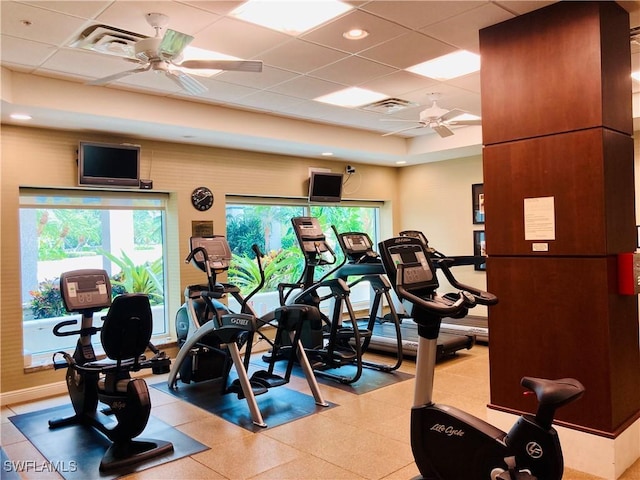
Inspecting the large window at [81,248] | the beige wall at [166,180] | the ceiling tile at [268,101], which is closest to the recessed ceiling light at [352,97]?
the ceiling tile at [268,101]

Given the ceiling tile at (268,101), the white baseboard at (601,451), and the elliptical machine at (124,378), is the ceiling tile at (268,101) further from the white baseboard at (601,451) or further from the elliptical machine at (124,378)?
the white baseboard at (601,451)

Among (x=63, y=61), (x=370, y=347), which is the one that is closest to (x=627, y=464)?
(x=370, y=347)

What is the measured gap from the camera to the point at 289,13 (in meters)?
3.51

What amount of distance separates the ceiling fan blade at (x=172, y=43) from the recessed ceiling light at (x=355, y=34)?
1.23 m

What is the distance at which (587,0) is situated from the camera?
3172 millimetres

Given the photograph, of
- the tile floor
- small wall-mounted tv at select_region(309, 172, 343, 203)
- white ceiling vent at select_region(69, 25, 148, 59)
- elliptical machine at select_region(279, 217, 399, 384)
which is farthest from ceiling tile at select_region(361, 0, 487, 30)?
small wall-mounted tv at select_region(309, 172, 343, 203)

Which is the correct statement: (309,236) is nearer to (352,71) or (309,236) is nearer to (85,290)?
(352,71)

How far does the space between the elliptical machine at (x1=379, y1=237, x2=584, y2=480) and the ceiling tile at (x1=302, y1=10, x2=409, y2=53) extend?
1.82 meters

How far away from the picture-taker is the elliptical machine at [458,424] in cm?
224

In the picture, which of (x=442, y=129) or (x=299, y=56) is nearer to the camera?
(x=299, y=56)

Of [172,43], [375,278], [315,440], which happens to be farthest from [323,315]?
[172,43]

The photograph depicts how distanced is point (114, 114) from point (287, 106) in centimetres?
198

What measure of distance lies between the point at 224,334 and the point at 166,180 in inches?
107

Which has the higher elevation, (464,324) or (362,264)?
(362,264)
